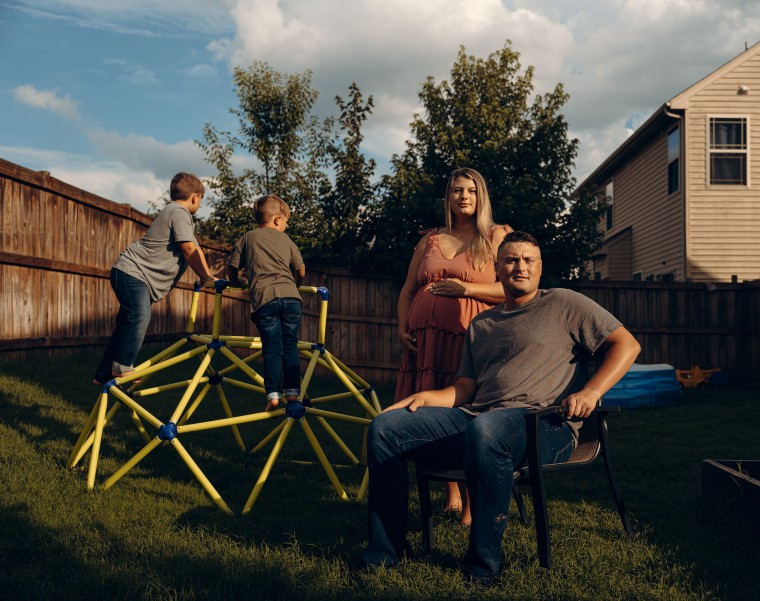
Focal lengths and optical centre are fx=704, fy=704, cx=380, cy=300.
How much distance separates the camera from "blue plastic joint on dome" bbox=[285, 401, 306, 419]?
4.41 m

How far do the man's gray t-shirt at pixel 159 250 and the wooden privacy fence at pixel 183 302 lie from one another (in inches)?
127

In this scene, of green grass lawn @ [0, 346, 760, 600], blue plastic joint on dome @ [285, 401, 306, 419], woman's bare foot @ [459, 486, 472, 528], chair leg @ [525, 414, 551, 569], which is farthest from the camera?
blue plastic joint on dome @ [285, 401, 306, 419]

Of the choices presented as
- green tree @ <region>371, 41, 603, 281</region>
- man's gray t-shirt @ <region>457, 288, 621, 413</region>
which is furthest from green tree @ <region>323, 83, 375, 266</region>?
man's gray t-shirt @ <region>457, 288, 621, 413</region>

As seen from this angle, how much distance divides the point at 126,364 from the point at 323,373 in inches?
301

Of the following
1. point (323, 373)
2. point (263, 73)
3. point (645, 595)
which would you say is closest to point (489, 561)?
point (645, 595)

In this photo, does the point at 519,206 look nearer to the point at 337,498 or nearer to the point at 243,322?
the point at 243,322

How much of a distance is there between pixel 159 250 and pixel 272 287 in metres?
0.88

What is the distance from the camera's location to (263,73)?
13797 millimetres

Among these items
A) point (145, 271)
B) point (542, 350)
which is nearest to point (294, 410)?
point (145, 271)

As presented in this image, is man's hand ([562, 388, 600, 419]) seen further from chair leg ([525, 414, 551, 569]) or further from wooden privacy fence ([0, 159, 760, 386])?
wooden privacy fence ([0, 159, 760, 386])

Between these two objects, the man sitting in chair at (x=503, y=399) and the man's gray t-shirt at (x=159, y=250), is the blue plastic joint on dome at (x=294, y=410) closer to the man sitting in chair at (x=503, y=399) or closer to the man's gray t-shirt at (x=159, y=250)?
the man sitting in chair at (x=503, y=399)

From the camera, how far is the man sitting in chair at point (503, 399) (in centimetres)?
293

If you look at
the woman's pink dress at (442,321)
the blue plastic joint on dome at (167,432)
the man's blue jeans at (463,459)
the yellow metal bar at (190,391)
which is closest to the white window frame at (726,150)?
the woman's pink dress at (442,321)

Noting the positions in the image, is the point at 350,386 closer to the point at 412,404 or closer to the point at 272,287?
the point at 272,287
